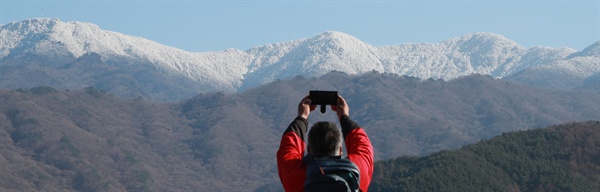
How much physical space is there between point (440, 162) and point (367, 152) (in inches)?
7153

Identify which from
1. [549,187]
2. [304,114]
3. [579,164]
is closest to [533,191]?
[549,187]

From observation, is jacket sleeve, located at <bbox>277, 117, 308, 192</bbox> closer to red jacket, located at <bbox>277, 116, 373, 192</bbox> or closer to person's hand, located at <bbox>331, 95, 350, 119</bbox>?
red jacket, located at <bbox>277, 116, 373, 192</bbox>

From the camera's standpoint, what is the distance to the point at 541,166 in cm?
19012

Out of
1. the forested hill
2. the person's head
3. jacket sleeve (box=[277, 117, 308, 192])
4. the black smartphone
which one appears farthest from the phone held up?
the forested hill

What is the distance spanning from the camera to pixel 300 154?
966 cm

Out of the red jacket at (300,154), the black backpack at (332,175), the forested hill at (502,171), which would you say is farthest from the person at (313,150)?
the forested hill at (502,171)

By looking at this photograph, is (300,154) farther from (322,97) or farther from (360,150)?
(322,97)

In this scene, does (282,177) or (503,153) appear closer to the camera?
(282,177)

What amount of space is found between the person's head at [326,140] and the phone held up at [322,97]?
75 centimetres

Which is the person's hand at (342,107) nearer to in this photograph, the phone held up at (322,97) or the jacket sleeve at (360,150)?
the phone held up at (322,97)

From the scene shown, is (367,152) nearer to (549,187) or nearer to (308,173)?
(308,173)

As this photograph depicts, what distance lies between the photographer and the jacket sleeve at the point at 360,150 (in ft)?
31.2

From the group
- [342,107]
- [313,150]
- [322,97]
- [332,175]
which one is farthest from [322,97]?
[332,175]

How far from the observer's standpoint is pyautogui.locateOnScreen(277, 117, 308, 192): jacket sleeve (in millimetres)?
9438
